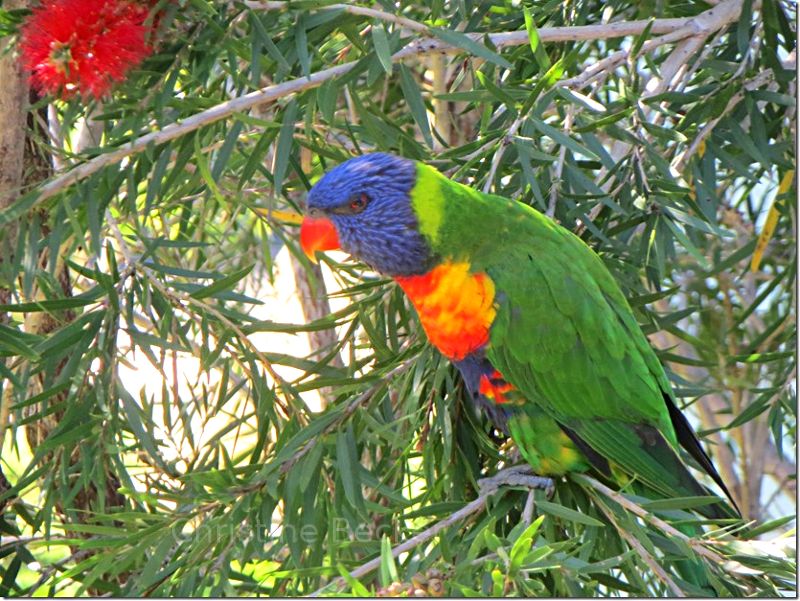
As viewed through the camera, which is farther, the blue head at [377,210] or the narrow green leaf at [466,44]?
the blue head at [377,210]

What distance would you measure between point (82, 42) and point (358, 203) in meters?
0.42

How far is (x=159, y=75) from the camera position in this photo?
4.47 feet

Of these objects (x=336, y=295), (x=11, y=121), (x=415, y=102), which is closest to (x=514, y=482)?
(x=336, y=295)

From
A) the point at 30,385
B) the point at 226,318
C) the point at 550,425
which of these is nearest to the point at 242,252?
the point at 30,385

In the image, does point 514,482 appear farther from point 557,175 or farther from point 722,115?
point 722,115

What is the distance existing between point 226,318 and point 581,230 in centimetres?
56

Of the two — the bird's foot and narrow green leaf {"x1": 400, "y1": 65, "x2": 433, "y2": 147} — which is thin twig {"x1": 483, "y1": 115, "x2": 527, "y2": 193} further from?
the bird's foot

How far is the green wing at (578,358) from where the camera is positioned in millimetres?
1323

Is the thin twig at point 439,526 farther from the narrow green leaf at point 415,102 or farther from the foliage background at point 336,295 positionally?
the narrow green leaf at point 415,102

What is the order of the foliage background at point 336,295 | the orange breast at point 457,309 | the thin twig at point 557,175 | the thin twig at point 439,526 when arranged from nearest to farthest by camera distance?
the thin twig at point 439,526 → the foliage background at point 336,295 → the orange breast at point 457,309 → the thin twig at point 557,175

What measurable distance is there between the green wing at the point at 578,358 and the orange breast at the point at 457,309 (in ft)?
0.05

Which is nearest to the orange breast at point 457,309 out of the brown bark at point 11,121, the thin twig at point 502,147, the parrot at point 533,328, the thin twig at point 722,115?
the parrot at point 533,328

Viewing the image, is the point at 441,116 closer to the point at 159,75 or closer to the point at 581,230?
the point at 581,230

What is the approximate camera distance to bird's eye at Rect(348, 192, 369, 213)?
1.41 metres
